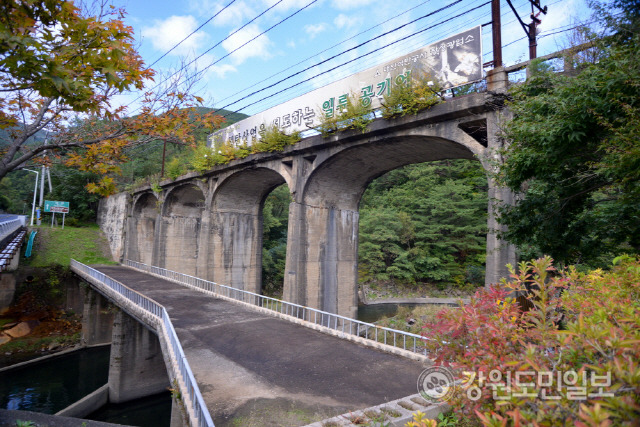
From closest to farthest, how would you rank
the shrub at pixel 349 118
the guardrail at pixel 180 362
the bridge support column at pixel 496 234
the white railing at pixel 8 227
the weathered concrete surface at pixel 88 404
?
the guardrail at pixel 180 362
the bridge support column at pixel 496 234
the shrub at pixel 349 118
the weathered concrete surface at pixel 88 404
the white railing at pixel 8 227

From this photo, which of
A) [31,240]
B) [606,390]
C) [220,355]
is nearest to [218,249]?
[220,355]

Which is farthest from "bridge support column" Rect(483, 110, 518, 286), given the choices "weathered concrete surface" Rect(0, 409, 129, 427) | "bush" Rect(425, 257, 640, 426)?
"weathered concrete surface" Rect(0, 409, 129, 427)

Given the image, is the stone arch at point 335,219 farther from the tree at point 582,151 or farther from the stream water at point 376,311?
the stream water at point 376,311

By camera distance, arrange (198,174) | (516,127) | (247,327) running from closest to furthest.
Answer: (516,127) < (247,327) < (198,174)

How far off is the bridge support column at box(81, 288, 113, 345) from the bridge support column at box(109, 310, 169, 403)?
614 centimetres

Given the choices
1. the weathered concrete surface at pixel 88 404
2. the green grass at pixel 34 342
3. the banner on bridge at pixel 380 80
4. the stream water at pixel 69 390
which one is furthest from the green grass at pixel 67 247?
the banner on bridge at pixel 380 80

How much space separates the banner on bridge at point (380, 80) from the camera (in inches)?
360

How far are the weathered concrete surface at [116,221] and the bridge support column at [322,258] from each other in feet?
63.7

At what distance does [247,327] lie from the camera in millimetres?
8594

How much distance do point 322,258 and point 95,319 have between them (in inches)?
568

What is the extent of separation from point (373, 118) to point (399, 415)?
8.90 meters

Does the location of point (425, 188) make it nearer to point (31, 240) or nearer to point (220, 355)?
point (220, 355)

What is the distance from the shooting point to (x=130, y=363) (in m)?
14.1

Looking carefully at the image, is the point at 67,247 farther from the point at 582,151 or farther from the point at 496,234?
the point at 582,151
